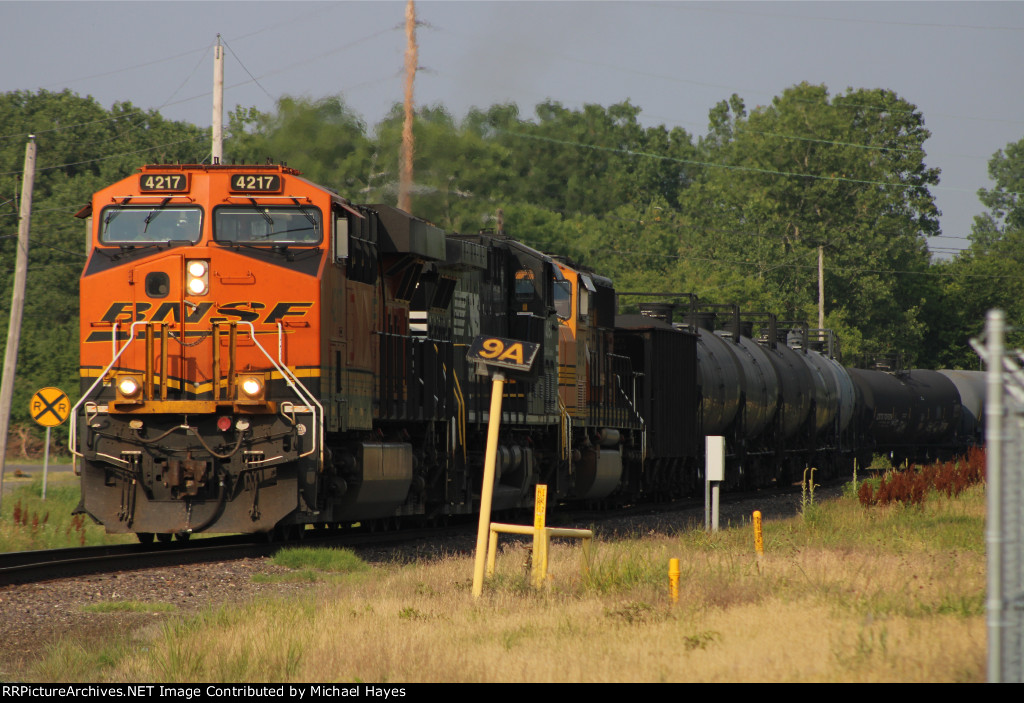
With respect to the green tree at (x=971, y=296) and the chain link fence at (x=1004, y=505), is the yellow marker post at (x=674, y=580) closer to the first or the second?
the chain link fence at (x=1004, y=505)

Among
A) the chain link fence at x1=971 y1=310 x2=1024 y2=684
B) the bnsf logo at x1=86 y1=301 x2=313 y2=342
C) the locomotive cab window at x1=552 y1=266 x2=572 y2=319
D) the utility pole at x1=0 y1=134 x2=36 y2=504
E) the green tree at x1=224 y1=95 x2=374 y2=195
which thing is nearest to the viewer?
the chain link fence at x1=971 y1=310 x2=1024 y2=684

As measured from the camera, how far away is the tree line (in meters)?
45.4

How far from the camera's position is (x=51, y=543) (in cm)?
1927

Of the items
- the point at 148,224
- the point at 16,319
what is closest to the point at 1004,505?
the point at 148,224

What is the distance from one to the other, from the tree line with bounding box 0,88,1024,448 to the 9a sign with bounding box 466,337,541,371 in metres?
27.8

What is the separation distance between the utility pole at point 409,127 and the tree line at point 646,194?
0.68 metres

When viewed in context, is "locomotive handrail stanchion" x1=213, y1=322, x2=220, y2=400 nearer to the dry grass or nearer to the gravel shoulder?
the gravel shoulder

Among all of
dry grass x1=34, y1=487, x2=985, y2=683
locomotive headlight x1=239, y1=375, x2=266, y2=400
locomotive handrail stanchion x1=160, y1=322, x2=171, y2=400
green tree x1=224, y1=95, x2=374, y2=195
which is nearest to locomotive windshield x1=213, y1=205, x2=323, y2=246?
locomotive handrail stanchion x1=160, y1=322, x2=171, y2=400

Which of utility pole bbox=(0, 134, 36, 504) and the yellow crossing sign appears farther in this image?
the yellow crossing sign

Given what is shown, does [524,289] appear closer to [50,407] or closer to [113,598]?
[50,407]

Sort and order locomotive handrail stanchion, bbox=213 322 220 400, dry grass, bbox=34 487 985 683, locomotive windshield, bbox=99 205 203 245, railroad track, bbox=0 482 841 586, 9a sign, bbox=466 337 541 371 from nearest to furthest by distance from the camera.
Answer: dry grass, bbox=34 487 985 683 → 9a sign, bbox=466 337 541 371 → railroad track, bbox=0 482 841 586 → locomotive handrail stanchion, bbox=213 322 220 400 → locomotive windshield, bbox=99 205 203 245

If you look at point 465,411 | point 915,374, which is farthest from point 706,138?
point 465,411

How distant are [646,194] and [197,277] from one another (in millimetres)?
82565

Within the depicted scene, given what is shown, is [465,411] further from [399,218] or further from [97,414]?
[97,414]
